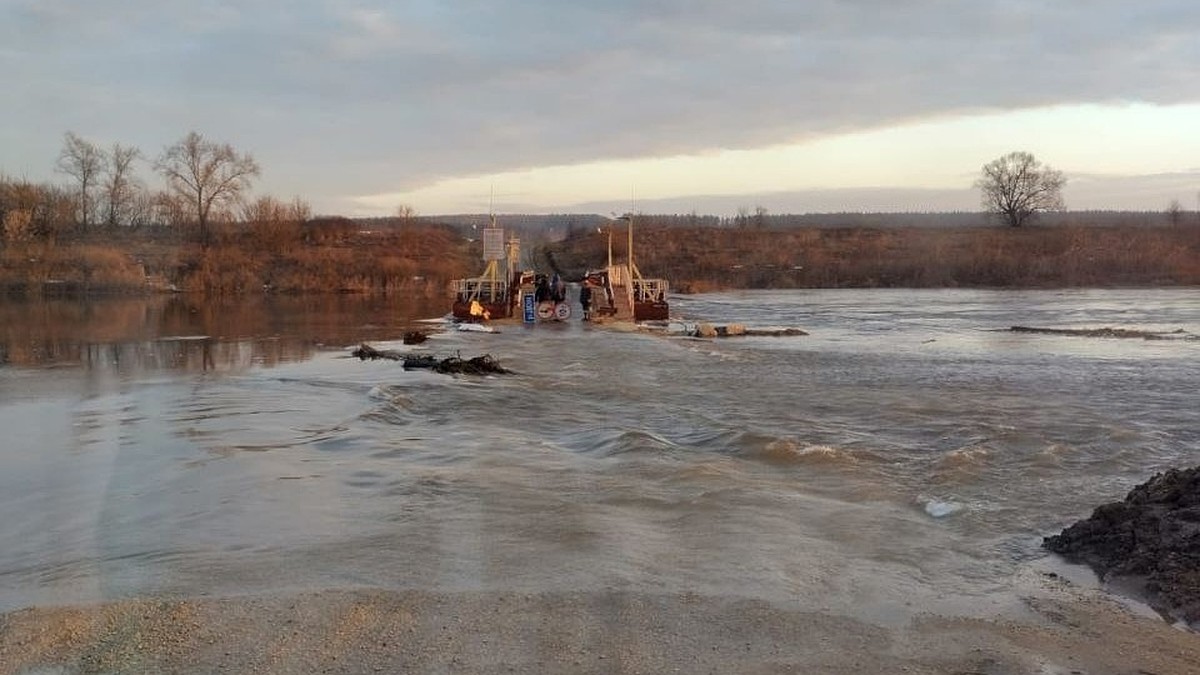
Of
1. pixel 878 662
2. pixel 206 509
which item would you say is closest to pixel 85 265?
pixel 206 509

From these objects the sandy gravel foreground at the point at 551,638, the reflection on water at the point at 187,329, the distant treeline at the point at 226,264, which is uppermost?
the distant treeline at the point at 226,264

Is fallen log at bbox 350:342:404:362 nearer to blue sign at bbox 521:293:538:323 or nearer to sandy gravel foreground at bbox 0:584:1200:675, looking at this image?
blue sign at bbox 521:293:538:323

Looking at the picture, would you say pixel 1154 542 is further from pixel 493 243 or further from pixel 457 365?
pixel 493 243

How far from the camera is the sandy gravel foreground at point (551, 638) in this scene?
491 centimetres

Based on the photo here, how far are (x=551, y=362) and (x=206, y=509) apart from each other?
47.5 ft

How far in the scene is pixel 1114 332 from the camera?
3206 centimetres

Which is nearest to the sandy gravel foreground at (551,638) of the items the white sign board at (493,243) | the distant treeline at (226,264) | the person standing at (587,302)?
the person standing at (587,302)

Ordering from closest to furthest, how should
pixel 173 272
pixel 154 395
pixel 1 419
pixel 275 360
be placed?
pixel 1 419, pixel 154 395, pixel 275 360, pixel 173 272

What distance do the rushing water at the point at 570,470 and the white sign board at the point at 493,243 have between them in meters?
19.9

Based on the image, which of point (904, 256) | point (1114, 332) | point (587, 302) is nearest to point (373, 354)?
point (587, 302)

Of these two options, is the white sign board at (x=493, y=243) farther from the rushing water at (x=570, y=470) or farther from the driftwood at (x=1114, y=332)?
the driftwood at (x=1114, y=332)

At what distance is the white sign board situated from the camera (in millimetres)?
43406

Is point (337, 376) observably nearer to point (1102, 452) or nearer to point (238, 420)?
point (238, 420)

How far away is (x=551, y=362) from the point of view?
2258 cm
